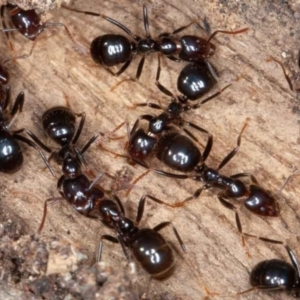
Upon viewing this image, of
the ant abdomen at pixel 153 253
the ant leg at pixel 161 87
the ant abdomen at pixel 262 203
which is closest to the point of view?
the ant abdomen at pixel 153 253

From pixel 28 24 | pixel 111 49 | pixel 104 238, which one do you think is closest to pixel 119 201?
pixel 104 238

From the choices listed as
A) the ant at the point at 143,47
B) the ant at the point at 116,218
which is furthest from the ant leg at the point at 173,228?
the ant at the point at 143,47

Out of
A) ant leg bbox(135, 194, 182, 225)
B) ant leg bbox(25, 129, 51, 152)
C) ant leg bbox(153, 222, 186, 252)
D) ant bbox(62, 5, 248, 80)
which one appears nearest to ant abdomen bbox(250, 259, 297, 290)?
ant leg bbox(153, 222, 186, 252)

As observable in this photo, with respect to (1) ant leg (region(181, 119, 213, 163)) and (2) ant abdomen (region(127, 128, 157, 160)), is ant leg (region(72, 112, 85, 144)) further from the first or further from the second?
(1) ant leg (region(181, 119, 213, 163))

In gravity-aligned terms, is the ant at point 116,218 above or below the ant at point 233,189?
below

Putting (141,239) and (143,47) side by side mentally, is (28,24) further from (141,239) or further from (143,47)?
(141,239)

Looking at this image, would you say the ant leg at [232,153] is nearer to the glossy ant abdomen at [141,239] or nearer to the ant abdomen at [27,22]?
the glossy ant abdomen at [141,239]

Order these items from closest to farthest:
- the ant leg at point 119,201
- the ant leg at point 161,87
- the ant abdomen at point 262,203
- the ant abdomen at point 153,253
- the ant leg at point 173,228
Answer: the ant abdomen at point 153,253 → the ant leg at point 173,228 → the ant abdomen at point 262,203 → the ant leg at point 119,201 → the ant leg at point 161,87
